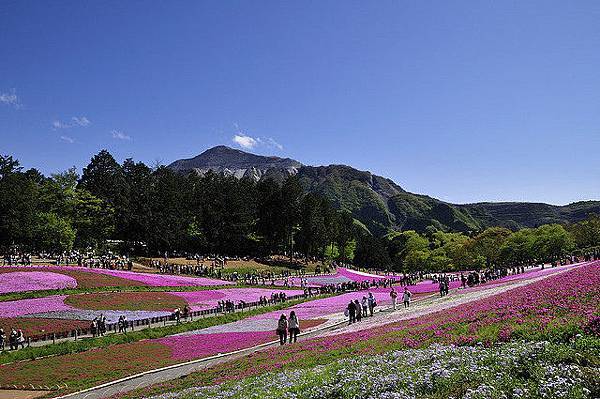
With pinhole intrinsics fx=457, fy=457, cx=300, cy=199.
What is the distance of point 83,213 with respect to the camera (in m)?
77.9

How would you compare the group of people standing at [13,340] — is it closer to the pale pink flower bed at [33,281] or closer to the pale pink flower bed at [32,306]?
the pale pink flower bed at [32,306]

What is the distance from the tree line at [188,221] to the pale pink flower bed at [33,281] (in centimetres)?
2712

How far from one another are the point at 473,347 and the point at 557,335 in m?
2.04

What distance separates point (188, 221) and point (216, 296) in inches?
1742

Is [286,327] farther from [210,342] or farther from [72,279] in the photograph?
Answer: [72,279]

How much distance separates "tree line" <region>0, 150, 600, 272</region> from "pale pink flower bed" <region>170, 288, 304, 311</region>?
32334 millimetres

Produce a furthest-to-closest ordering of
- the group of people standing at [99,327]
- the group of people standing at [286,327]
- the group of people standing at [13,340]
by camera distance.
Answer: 1. the group of people standing at [99,327]
2. the group of people standing at [13,340]
3. the group of people standing at [286,327]

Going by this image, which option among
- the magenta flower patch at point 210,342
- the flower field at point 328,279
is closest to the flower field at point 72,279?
the flower field at point 328,279

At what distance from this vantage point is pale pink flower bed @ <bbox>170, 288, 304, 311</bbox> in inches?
1715

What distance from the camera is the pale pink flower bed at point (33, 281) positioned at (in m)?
39.4

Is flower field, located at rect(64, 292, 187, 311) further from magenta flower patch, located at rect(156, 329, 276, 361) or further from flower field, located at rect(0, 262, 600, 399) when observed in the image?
flower field, located at rect(0, 262, 600, 399)

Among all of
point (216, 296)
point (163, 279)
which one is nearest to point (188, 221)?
point (163, 279)

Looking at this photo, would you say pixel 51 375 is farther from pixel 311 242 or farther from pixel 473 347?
pixel 311 242

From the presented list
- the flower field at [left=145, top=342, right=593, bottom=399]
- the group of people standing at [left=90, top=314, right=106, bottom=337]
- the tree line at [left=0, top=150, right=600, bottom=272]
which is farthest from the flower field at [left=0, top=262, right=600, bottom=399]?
the tree line at [left=0, top=150, right=600, bottom=272]
